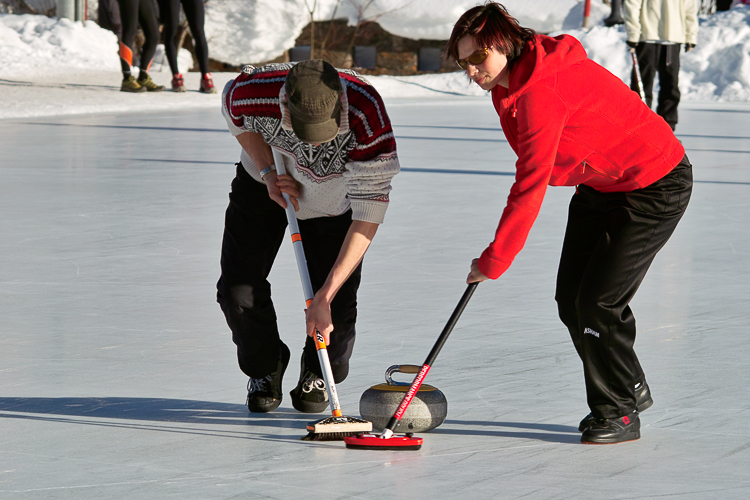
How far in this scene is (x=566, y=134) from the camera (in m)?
2.76

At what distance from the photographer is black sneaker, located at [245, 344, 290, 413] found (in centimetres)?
321

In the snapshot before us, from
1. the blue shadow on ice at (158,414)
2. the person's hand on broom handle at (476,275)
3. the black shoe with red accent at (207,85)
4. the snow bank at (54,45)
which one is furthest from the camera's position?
the snow bank at (54,45)

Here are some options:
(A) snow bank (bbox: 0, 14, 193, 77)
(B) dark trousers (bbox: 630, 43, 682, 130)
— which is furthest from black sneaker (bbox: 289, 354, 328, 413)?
(A) snow bank (bbox: 0, 14, 193, 77)

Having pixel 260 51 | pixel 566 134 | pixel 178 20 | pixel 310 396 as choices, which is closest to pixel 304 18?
pixel 260 51

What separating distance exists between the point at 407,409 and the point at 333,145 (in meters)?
0.75

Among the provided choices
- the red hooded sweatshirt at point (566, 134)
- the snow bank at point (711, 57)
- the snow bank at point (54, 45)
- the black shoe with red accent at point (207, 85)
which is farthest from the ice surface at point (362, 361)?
the snow bank at point (711, 57)

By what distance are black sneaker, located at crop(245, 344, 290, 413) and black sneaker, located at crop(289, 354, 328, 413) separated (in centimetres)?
6

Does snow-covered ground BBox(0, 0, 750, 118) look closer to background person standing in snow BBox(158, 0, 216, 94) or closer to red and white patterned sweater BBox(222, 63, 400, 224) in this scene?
background person standing in snow BBox(158, 0, 216, 94)

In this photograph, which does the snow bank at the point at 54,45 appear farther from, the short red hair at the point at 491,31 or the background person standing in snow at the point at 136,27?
the short red hair at the point at 491,31

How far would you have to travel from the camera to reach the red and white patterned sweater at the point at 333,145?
2.93m

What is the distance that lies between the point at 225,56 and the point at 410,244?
59.5 feet

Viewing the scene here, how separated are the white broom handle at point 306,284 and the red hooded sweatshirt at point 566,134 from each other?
563 mm

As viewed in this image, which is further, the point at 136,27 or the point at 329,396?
the point at 136,27

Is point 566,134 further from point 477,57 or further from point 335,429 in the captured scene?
point 335,429
